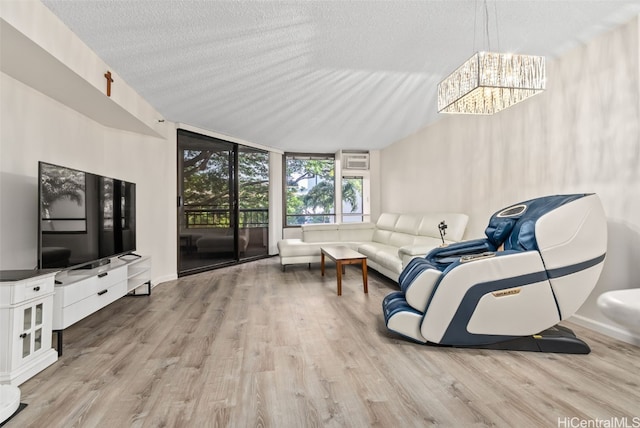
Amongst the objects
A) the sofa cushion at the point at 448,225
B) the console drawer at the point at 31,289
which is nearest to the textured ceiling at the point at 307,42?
the sofa cushion at the point at 448,225

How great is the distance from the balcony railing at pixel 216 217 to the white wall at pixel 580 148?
363 centimetres

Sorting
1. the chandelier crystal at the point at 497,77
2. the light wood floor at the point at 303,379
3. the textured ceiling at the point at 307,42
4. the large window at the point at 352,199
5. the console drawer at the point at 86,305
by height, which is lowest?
the light wood floor at the point at 303,379

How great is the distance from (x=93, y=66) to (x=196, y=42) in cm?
87

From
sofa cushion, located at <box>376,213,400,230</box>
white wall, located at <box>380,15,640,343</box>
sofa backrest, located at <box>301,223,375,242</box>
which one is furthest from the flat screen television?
white wall, located at <box>380,15,640,343</box>

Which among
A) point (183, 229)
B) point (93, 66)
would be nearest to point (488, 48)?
point (93, 66)

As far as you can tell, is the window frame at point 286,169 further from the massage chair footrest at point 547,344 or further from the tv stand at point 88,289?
the massage chair footrest at point 547,344

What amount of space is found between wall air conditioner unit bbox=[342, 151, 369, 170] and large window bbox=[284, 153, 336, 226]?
1.29ft

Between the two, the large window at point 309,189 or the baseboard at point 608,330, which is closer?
the baseboard at point 608,330

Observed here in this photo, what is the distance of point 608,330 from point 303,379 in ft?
7.50

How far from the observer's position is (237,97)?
137 inches

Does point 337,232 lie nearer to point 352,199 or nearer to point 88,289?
point 352,199

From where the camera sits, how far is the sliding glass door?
4.59 metres

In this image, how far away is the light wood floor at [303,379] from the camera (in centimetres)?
140

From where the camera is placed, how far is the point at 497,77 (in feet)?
6.08
